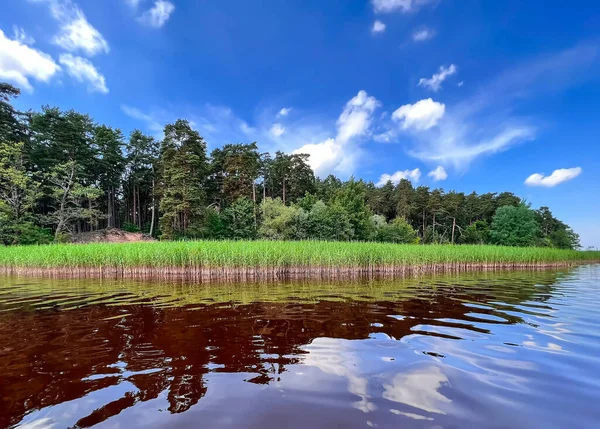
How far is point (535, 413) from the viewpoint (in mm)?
2285

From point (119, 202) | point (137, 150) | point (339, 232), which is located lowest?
point (339, 232)

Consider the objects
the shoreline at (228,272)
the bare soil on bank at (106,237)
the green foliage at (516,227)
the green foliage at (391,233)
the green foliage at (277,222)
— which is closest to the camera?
the shoreline at (228,272)

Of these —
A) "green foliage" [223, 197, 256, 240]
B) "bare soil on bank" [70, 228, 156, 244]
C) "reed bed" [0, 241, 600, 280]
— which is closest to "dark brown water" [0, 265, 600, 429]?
"reed bed" [0, 241, 600, 280]

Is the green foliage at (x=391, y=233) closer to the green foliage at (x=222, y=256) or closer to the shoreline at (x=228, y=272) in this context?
the green foliage at (x=222, y=256)

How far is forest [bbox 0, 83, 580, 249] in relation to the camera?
89.7 ft

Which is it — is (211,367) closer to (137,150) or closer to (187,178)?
(187,178)

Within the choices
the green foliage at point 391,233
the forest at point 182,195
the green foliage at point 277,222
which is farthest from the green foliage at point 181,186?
the green foliage at point 391,233

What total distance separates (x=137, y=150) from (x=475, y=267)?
44.2m

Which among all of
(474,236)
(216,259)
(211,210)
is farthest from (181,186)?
(474,236)

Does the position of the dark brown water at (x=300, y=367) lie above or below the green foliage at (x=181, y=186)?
below

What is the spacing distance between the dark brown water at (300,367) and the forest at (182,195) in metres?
22.1

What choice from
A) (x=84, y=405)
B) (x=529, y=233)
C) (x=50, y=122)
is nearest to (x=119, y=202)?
(x=50, y=122)

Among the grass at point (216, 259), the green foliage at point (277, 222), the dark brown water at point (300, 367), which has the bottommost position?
the dark brown water at point (300, 367)

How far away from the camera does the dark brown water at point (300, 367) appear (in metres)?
2.30
